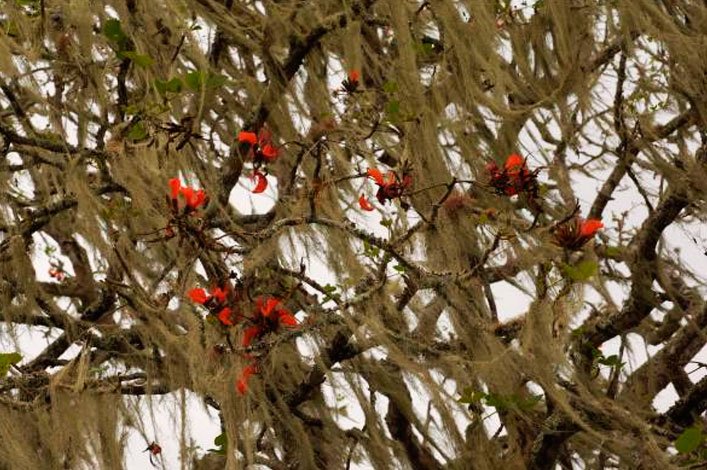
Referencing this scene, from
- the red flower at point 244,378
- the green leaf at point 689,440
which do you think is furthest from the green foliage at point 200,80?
the green leaf at point 689,440

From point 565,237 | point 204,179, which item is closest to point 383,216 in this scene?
point 204,179

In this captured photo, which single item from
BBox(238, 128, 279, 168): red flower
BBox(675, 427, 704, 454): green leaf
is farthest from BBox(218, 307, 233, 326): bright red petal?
BBox(675, 427, 704, 454): green leaf

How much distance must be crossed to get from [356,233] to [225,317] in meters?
0.40

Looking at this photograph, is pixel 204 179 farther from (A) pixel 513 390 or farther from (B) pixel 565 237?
(B) pixel 565 237

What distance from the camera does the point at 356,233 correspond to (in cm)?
298

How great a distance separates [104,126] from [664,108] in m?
1.94

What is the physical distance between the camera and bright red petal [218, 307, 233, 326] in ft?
9.52

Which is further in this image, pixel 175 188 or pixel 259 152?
pixel 259 152

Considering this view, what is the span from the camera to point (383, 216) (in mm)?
3438

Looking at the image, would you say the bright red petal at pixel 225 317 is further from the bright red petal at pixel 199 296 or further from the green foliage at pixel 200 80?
the green foliage at pixel 200 80

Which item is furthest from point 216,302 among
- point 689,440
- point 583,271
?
point 689,440

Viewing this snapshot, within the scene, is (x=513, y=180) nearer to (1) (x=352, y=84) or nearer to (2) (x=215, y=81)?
(1) (x=352, y=84)

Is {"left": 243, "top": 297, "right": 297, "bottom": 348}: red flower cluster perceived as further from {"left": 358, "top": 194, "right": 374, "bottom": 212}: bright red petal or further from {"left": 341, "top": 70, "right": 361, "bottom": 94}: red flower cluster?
{"left": 341, "top": 70, "right": 361, "bottom": 94}: red flower cluster

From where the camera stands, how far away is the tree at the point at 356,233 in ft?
9.94
